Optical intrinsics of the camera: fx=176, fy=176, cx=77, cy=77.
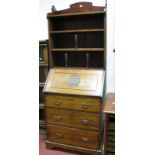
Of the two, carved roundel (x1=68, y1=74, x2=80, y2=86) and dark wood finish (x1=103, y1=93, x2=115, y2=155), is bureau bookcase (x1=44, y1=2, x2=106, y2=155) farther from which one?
dark wood finish (x1=103, y1=93, x2=115, y2=155)

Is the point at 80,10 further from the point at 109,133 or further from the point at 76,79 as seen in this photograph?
the point at 109,133

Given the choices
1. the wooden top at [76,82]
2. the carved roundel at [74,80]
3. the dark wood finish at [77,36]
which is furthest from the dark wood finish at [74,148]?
the dark wood finish at [77,36]

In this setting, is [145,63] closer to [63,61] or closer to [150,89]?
[150,89]

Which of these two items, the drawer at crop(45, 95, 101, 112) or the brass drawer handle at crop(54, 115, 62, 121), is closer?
the drawer at crop(45, 95, 101, 112)

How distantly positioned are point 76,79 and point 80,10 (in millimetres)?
941

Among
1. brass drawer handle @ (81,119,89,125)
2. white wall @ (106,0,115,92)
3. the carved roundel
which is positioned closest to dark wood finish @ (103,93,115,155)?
brass drawer handle @ (81,119,89,125)

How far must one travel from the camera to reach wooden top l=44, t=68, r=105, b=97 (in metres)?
2.15

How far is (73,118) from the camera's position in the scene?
2.22 m

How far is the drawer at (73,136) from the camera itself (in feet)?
7.06

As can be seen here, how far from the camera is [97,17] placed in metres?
2.46

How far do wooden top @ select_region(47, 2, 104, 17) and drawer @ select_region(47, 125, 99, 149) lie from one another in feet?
5.00
